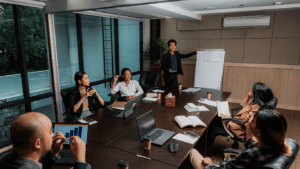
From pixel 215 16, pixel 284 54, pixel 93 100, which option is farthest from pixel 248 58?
pixel 93 100

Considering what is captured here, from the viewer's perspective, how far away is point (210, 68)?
18.4 feet

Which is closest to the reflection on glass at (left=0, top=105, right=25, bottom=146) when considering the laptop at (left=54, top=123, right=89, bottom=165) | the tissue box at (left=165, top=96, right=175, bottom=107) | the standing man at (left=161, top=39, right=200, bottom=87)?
the laptop at (left=54, top=123, right=89, bottom=165)

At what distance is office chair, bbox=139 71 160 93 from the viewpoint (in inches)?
189

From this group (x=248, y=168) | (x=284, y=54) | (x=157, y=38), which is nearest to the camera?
(x=248, y=168)

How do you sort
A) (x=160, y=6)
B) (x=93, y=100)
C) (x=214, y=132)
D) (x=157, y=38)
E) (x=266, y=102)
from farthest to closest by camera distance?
1. (x=157, y=38)
2. (x=160, y=6)
3. (x=93, y=100)
4. (x=214, y=132)
5. (x=266, y=102)

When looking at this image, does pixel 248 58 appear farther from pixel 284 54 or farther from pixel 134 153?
pixel 134 153

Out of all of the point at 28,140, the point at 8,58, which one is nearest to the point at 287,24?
the point at 28,140

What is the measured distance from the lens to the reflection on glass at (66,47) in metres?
4.34

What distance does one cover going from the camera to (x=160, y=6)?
12.4 feet

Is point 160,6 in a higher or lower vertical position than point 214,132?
higher

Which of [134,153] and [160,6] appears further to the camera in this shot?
[160,6]

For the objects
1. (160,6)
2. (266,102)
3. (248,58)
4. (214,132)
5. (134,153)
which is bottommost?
(214,132)

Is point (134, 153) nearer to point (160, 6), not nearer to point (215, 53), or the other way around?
point (160, 6)

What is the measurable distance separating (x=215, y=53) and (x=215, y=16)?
1.20m
